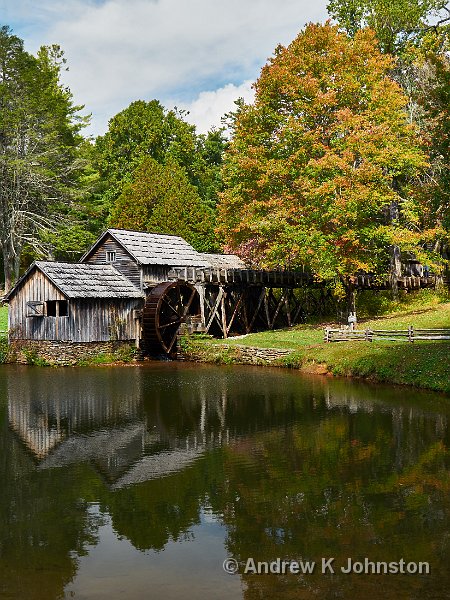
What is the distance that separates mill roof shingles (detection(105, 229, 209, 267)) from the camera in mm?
33594

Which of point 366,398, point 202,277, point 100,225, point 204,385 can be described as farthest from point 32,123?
point 366,398

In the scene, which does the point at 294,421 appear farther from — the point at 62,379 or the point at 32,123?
the point at 32,123

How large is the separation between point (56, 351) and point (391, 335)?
16.3 m

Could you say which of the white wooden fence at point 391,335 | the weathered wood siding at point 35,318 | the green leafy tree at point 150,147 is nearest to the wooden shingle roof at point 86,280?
the weathered wood siding at point 35,318

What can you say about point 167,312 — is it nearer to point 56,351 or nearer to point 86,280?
point 86,280

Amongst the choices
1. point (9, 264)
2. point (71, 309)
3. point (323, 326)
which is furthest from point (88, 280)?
point (9, 264)

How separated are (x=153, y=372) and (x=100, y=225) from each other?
33.2 meters

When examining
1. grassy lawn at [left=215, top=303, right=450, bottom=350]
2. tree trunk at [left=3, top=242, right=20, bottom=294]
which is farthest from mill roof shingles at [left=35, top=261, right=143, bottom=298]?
tree trunk at [left=3, top=242, right=20, bottom=294]

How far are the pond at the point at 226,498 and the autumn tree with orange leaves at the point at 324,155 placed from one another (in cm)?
1417

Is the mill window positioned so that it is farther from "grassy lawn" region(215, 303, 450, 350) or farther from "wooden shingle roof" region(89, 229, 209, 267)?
"grassy lawn" region(215, 303, 450, 350)

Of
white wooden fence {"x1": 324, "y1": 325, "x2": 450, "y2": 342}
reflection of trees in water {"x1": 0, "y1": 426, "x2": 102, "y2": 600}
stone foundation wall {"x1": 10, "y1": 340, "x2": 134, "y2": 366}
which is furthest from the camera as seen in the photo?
stone foundation wall {"x1": 10, "y1": 340, "x2": 134, "y2": 366}

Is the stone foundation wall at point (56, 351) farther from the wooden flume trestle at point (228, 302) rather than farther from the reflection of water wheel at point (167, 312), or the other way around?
the wooden flume trestle at point (228, 302)

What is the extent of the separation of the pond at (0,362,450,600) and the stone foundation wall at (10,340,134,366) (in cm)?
1066

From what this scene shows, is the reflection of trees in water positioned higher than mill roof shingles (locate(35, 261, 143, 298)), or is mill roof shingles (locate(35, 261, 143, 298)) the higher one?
mill roof shingles (locate(35, 261, 143, 298))
